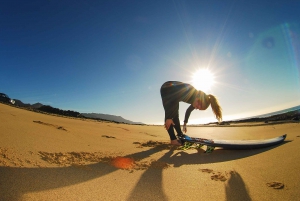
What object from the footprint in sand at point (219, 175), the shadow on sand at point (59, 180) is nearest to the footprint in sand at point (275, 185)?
the shadow on sand at point (59, 180)

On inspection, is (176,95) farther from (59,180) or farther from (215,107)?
(59,180)

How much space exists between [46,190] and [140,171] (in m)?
0.92

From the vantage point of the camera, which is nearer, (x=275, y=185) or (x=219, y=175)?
(x=275, y=185)

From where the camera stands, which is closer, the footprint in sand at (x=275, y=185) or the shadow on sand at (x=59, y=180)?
the shadow on sand at (x=59, y=180)

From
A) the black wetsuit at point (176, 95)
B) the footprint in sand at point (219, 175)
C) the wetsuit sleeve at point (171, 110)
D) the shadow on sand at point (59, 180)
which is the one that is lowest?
the shadow on sand at point (59, 180)

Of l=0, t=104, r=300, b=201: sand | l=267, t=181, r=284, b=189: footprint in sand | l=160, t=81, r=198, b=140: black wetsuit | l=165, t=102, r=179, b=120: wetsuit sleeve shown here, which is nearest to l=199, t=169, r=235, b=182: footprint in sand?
l=0, t=104, r=300, b=201: sand

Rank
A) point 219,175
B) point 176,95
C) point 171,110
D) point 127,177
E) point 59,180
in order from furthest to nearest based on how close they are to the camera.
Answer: point 176,95
point 171,110
point 219,175
point 127,177
point 59,180

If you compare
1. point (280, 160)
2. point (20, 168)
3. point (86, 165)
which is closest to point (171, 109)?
point (280, 160)

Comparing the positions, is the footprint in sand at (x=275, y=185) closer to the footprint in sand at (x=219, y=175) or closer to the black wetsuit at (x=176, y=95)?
the footprint in sand at (x=219, y=175)

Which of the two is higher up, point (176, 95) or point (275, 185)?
point (176, 95)

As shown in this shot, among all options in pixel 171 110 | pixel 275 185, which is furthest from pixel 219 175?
pixel 171 110

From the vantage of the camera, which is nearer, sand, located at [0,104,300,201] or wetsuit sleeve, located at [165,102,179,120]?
sand, located at [0,104,300,201]

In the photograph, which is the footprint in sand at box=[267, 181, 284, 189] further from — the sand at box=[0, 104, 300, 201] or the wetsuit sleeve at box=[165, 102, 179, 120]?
the wetsuit sleeve at box=[165, 102, 179, 120]

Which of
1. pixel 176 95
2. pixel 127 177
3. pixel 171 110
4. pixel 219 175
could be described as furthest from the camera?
pixel 176 95
